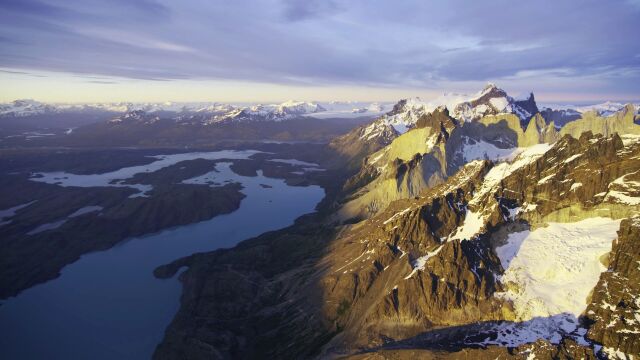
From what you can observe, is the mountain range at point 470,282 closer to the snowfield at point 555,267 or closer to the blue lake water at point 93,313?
the snowfield at point 555,267

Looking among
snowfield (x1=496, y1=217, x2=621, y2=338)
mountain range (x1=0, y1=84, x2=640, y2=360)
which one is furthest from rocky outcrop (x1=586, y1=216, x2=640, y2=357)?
snowfield (x1=496, y1=217, x2=621, y2=338)

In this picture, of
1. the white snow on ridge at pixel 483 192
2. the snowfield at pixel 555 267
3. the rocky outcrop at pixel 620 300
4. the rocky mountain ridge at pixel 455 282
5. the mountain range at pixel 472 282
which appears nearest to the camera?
the rocky outcrop at pixel 620 300

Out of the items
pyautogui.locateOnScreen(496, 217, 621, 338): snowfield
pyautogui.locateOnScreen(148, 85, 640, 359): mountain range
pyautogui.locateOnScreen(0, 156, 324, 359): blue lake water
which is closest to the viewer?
pyautogui.locateOnScreen(148, 85, 640, 359): mountain range

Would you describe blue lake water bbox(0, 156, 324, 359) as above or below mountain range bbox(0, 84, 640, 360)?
below

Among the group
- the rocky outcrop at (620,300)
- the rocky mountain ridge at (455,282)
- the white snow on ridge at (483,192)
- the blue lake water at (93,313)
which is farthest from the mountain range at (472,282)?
the blue lake water at (93,313)

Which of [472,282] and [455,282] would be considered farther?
[455,282]

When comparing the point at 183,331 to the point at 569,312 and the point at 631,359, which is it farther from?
the point at 631,359

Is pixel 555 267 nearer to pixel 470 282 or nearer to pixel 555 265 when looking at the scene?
pixel 555 265

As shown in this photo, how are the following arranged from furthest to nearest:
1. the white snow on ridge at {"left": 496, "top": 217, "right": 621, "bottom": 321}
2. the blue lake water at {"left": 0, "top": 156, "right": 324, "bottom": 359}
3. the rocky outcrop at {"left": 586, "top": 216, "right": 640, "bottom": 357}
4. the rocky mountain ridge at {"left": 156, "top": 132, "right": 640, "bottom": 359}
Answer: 1. the blue lake water at {"left": 0, "top": 156, "right": 324, "bottom": 359}
2. the white snow on ridge at {"left": 496, "top": 217, "right": 621, "bottom": 321}
3. the rocky mountain ridge at {"left": 156, "top": 132, "right": 640, "bottom": 359}
4. the rocky outcrop at {"left": 586, "top": 216, "right": 640, "bottom": 357}

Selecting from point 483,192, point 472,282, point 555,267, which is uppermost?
point 483,192

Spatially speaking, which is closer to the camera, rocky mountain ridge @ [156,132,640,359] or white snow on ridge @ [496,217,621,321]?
rocky mountain ridge @ [156,132,640,359]

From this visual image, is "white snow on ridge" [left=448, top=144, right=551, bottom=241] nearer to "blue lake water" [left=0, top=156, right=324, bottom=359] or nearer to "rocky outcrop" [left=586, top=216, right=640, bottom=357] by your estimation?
"rocky outcrop" [left=586, top=216, right=640, bottom=357]

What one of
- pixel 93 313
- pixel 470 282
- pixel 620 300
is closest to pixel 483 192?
pixel 470 282
